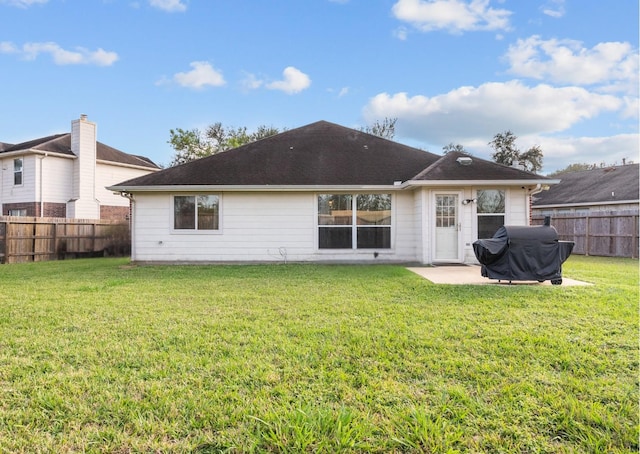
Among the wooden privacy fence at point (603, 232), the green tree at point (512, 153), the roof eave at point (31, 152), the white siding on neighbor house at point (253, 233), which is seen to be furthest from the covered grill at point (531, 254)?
the green tree at point (512, 153)

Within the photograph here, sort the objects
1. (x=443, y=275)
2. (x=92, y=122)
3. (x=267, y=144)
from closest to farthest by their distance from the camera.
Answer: (x=443, y=275) → (x=267, y=144) → (x=92, y=122)

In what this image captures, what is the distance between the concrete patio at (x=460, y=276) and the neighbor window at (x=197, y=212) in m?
6.42

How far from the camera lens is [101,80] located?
1591 centimetres

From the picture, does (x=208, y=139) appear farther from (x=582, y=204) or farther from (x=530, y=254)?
(x=530, y=254)

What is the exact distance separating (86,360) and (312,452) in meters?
2.56

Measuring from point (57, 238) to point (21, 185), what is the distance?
6.97 metres

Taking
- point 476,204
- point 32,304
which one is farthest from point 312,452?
point 476,204

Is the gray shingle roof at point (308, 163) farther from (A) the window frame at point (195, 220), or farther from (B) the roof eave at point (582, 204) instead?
(B) the roof eave at point (582, 204)

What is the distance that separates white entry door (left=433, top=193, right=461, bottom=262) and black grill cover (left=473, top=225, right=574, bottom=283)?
141 inches

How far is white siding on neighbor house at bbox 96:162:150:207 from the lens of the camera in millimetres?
21250

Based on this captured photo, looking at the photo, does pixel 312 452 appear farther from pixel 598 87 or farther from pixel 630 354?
pixel 598 87

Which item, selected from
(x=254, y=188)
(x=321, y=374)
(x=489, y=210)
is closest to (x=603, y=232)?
(x=489, y=210)

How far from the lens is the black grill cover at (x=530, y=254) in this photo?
7672 mm

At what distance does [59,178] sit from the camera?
1998 cm
